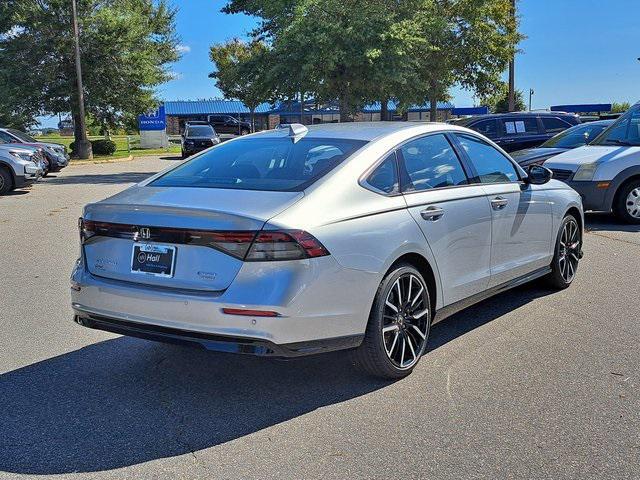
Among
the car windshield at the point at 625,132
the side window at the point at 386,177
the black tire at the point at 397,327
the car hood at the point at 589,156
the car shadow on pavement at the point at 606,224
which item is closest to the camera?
the black tire at the point at 397,327

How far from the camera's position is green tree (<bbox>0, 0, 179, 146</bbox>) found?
31.2m

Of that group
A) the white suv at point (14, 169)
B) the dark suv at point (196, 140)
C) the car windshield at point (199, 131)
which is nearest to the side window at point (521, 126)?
the white suv at point (14, 169)

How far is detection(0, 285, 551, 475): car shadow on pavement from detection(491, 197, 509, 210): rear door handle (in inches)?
44.2

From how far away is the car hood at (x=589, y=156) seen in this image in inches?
428

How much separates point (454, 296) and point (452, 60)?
26.3 m

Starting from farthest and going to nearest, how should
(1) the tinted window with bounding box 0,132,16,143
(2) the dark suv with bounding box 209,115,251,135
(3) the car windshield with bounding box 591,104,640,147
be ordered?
(2) the dark suv with bounding box 209,115,251,135, (1) the tinted window with bounding box 0,132,16,143, (3) the car windshield with bounding box 591,104,640,147

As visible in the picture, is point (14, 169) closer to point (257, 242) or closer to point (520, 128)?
point (520, 128)

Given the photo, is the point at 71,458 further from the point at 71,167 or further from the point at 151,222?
the point at 71,167

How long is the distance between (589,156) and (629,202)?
0.99 metres

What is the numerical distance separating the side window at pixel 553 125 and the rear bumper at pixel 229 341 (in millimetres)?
16282

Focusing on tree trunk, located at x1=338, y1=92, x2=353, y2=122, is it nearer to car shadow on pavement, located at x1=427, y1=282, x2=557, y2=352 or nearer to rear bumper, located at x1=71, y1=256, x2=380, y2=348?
car shadow on pavement, located at x1=427, y1=282, x2=557, y2=352

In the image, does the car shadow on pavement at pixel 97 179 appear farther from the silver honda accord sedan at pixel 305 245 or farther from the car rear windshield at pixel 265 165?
the silver honda accord sedan at pixel 305 245

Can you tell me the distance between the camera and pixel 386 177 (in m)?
4.56

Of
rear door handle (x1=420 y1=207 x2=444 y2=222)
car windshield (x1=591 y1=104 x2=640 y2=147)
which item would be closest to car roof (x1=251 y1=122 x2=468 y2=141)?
rear door handle (x1=420 y1=207 x2=444 y2=222)
